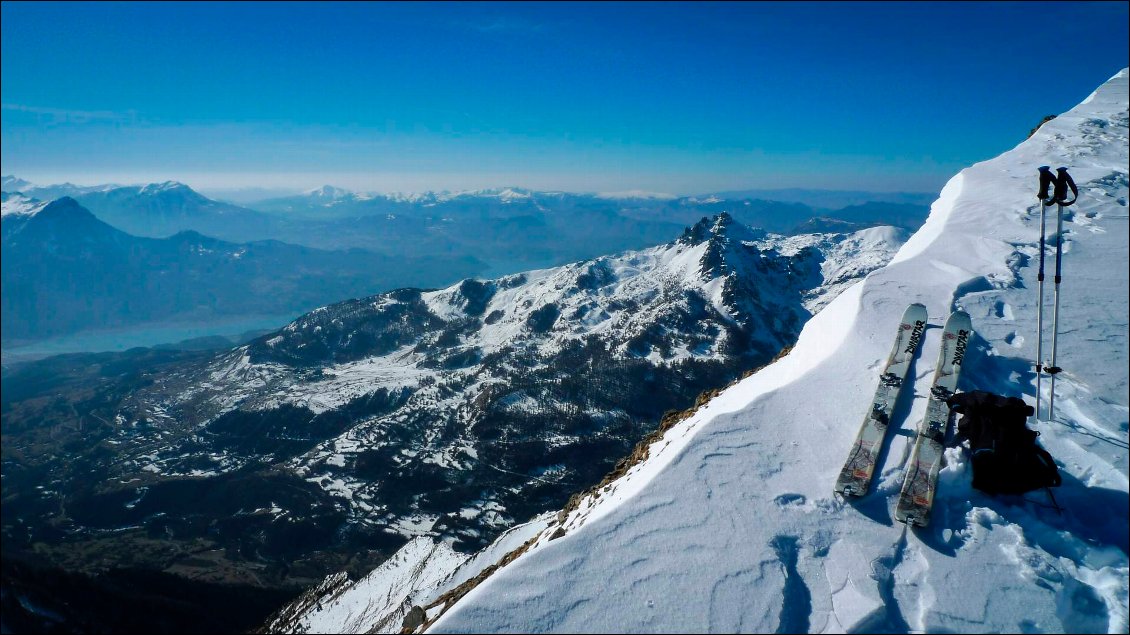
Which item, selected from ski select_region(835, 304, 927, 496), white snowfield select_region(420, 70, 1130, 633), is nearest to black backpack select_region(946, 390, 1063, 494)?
white snowfield select_region(420, 70, 1130, 633)

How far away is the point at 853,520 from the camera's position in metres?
10.7

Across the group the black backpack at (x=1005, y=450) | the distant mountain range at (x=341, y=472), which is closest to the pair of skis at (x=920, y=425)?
the black backpack at (x=1005, y=450)

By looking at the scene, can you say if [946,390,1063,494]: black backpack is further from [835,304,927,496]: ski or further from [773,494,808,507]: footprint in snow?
[773,494,808,507]: footprint in snow

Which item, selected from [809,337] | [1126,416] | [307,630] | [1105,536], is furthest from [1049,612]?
[307,630]

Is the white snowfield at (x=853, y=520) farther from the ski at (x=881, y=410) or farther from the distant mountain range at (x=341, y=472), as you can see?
the distant mountain range at (x=341, y=472)

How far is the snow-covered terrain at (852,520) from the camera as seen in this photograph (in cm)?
907

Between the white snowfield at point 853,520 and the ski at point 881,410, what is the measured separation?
0.29 meters

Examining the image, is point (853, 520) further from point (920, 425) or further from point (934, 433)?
point (920, 425)

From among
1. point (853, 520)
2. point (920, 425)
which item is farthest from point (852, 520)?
point (920, 425)

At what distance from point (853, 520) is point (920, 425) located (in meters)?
3.48

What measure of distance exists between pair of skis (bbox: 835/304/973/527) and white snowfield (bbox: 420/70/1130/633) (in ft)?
0.96

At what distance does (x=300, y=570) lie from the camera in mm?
105938

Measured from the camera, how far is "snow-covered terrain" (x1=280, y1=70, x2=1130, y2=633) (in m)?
9.07

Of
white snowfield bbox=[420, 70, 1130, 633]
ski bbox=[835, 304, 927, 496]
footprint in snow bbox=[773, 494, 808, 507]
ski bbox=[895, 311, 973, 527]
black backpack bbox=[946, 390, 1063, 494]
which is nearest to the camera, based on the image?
white snowfield bbox=[420, 70, 1130, 633]
